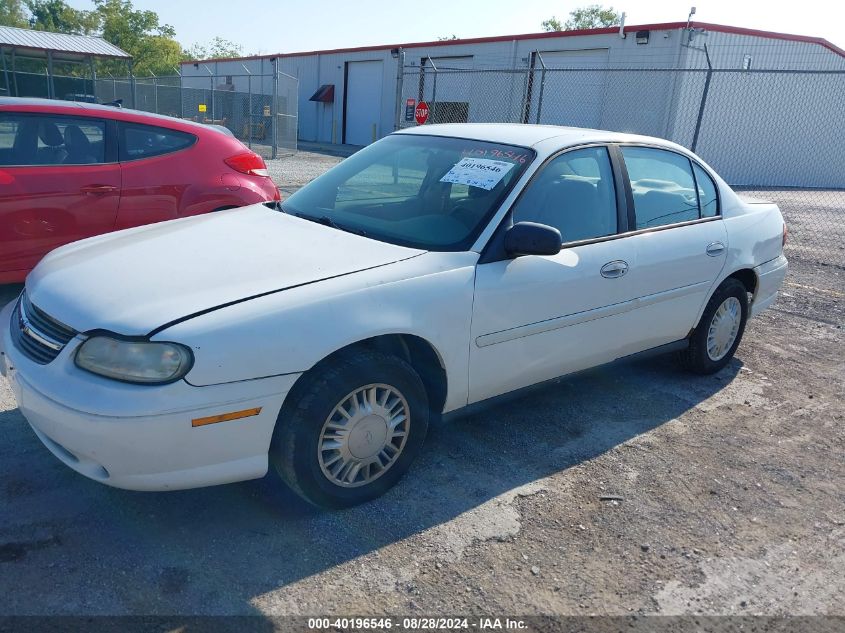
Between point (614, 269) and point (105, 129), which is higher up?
point (105, 129)

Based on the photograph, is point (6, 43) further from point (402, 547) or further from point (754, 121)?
point (402, 547)

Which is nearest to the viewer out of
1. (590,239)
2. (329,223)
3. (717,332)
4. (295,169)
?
(329,223)

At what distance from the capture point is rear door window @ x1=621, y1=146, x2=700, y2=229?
4.16 meters

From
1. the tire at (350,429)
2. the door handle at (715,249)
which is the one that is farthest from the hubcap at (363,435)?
the door handle at (715,249)

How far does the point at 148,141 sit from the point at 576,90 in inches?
724

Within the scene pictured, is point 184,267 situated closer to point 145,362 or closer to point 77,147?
point 145,362

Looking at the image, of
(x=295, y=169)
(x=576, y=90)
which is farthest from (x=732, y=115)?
(x=295, y=169)

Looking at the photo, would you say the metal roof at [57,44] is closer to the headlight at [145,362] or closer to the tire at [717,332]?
the tire at [717,332]

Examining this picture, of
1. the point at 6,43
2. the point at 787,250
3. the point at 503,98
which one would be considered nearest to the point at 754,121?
the point at 503,98

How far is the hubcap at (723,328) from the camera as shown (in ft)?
15.8

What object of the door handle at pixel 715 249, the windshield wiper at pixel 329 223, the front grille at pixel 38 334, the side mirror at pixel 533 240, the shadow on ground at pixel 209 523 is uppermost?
the side mirror at pixel 533 240

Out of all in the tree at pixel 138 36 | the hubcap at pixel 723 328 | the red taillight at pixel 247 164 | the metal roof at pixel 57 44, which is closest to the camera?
the hubcap at pixel 723 328

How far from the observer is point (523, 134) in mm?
3957

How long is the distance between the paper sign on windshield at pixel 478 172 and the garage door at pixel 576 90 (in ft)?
59.7
